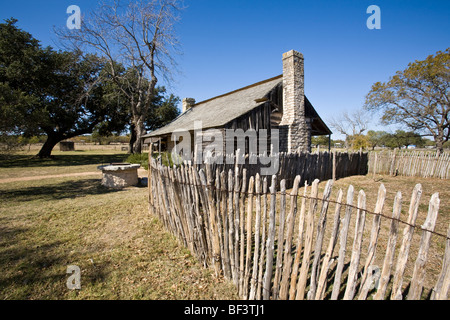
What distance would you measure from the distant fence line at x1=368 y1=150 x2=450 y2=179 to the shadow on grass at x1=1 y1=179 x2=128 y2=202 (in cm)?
1458

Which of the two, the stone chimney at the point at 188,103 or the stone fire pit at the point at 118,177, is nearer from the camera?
the stone fire pit at the point at 118,177

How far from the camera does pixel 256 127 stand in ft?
38.1

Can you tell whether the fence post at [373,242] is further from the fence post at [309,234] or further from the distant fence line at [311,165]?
the distant fence line at [311,165]

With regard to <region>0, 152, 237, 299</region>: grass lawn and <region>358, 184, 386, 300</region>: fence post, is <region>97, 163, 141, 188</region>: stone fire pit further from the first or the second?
<region>358, 184, 386, 300</region>: fence post

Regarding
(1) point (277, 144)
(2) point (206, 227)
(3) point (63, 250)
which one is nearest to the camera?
(2) point (206, 227)

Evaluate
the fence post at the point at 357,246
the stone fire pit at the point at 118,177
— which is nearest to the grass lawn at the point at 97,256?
the fence post at the point at 357,246

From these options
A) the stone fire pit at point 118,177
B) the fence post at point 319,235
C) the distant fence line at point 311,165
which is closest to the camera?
the fence post at point 319,235

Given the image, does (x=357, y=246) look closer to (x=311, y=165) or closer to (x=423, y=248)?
(x=423, y=248)

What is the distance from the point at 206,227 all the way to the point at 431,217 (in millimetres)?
2721

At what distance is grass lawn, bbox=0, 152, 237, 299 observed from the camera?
2980 mm

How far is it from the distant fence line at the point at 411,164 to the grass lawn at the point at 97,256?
1349cm

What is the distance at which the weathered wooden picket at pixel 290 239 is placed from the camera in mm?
1730
